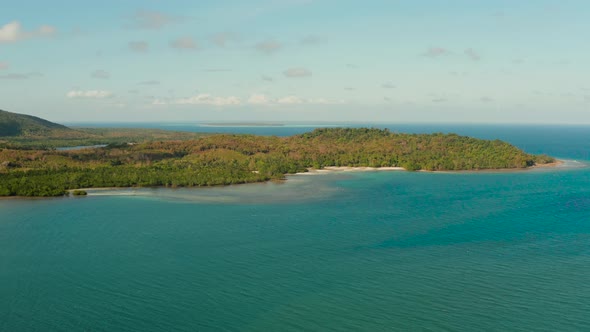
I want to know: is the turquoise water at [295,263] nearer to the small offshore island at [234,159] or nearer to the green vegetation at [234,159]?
the green vegetation at [234,159]

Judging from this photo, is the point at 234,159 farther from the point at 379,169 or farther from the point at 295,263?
the point at 295,263

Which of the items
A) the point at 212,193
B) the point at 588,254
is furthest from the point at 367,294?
the point at 212,193

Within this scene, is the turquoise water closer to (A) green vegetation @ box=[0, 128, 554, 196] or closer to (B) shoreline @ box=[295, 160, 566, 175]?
(A) green vegetation @ box=[0, 128, 554, 196]

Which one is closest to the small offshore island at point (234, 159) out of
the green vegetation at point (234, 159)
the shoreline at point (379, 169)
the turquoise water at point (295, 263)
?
the green vegetation at point (234, 159)

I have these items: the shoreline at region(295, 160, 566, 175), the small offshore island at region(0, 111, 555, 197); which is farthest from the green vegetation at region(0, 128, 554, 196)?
the shoreline at region(295, 160, 566, 175)

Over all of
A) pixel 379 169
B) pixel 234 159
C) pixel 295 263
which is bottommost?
pixel 295 263

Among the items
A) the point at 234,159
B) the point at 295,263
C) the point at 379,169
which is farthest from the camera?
the point at 234,159

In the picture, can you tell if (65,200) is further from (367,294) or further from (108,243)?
(367,294)

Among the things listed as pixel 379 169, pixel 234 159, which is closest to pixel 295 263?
pixel 234 159
